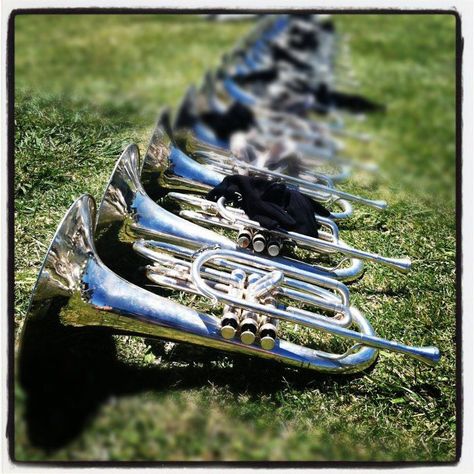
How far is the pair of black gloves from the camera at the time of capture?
229 centimetres

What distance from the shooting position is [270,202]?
7.73ft

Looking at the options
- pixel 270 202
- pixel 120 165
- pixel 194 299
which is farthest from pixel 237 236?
pixel 120 165

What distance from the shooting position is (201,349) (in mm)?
2039

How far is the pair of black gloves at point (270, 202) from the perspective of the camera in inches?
90.0

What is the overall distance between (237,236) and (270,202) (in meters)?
0.22

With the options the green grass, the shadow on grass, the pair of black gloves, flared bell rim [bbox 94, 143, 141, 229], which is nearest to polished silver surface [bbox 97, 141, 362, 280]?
flared bell rim [bbox 94, 143, 141, 229]

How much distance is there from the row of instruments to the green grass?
0.51ft

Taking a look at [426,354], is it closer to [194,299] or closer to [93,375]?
[194,299]

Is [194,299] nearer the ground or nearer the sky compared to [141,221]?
nearer the ground

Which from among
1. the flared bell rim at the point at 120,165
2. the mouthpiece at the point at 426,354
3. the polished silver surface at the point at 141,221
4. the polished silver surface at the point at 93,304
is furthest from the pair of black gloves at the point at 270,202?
the mouthpiece at the point at 426,354

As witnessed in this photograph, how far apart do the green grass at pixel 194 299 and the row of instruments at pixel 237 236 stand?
0.51 ft

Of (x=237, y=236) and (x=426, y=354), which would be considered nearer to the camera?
(x=426, y=354)
